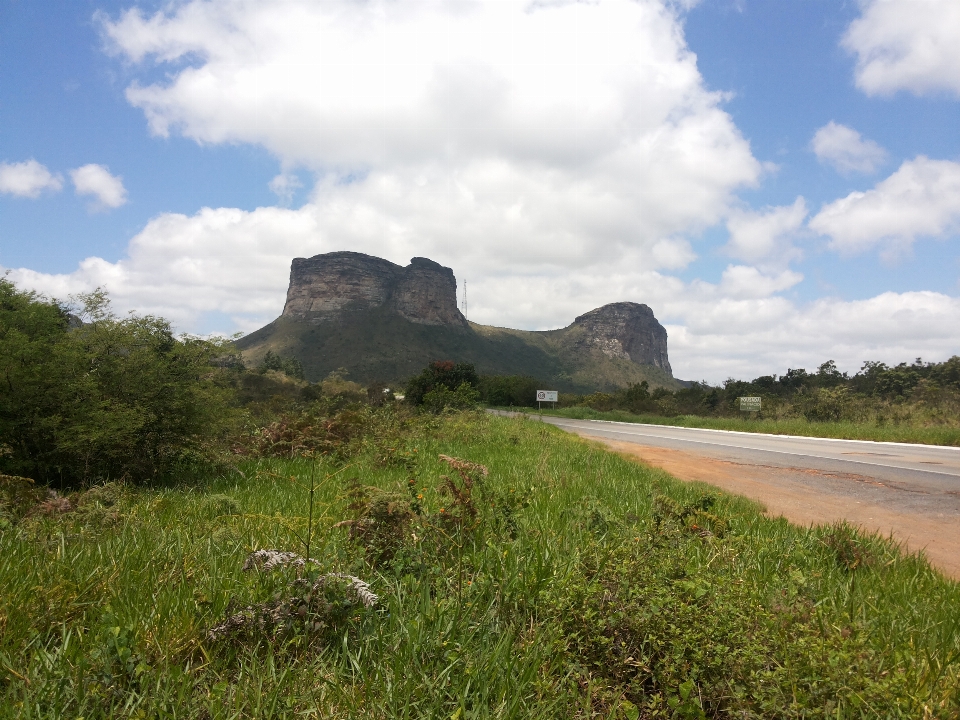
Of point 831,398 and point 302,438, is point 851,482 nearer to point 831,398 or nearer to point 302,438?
point 302,438

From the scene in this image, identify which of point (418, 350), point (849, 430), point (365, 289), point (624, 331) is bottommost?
point (849, 430)

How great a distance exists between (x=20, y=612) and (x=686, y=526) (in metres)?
4.32

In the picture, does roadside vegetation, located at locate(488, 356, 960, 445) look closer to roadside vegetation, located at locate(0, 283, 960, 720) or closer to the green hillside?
roadside vegetation, located at locate(0, 283, 960, 720)

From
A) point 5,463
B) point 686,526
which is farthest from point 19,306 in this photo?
point 686,526

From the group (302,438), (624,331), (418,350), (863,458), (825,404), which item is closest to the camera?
(302,438)

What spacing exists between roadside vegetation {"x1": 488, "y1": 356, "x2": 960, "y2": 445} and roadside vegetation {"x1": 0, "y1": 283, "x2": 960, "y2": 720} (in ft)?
59.2

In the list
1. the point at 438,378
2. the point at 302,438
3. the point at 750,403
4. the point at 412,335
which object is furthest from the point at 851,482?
the point at 412,335

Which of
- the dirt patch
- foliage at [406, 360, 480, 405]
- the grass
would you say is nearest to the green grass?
the dirt patch

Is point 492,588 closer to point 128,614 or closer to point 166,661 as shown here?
point 166,661

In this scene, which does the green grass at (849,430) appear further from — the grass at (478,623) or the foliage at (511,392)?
the foliage at (511,392)

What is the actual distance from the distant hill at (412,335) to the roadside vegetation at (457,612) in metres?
89.9

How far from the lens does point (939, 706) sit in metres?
2.35

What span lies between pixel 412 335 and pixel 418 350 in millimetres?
10573

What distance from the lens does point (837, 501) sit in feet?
24.6
